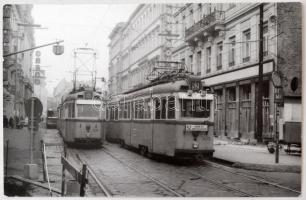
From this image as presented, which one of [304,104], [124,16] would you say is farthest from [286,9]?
[124,16]

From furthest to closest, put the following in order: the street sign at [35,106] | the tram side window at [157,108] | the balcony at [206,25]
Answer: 1. the balcony at [206,25]
2. the tram side window at [157,108]
3. the street sign at [35,106]

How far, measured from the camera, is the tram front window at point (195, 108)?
12844 millimetres

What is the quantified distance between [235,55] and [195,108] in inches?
335

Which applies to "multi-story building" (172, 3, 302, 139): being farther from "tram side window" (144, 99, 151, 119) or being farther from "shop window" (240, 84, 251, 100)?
"tram side window" (144, 99, 151, 119)

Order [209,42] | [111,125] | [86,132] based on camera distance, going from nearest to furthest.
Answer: [86,132] → [111,125] → [209,42]

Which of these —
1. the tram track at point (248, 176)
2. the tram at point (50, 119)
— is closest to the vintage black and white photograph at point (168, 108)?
the tram track at point (248, 176)

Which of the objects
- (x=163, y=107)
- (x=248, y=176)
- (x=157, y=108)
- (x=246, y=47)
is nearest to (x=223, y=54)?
(x=246, y=47)

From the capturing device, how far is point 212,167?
13094 mm

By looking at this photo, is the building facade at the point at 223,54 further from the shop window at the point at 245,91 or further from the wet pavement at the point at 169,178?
the wet pavement at the point at 169,178

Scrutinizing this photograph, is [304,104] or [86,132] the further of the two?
[86,132]

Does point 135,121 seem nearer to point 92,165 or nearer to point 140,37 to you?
point 92,165

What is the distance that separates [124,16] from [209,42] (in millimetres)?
12765

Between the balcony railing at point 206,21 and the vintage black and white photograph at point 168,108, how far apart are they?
76 mm

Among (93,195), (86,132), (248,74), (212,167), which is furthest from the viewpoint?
(248,74)
